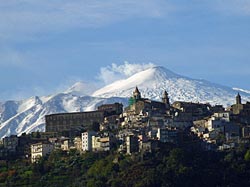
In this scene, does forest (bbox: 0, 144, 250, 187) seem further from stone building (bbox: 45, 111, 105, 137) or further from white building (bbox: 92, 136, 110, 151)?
stone building (bbox: 45, 111, 105, 137)

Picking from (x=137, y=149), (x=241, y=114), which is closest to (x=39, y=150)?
(x=137, y=149)

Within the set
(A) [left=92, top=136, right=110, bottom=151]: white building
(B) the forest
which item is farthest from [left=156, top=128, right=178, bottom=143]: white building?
(A) [left=92, top=136, right=110, bottom=151]: white building

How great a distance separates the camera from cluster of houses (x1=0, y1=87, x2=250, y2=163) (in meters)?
135

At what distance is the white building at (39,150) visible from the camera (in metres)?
140

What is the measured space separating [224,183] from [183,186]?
398 cm

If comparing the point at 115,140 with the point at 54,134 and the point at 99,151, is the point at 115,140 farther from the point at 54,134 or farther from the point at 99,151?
the point at 54,134

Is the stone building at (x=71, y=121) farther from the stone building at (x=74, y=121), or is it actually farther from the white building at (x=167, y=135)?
the white building at (x=167, y=135)

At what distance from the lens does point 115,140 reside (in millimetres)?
136250

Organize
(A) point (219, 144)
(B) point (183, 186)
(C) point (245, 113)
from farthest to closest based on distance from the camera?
(C) point (245, 113) → (A) point (219, 144) → (B) point (183, 186)

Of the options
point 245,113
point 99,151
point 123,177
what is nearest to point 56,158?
point 99,151

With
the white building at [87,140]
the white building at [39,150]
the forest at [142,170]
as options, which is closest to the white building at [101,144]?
the white building at [87,140]

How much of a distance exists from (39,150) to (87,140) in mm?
5944

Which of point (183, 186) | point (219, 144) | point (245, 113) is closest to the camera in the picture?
point (183, 186)

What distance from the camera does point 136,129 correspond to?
143 metres
